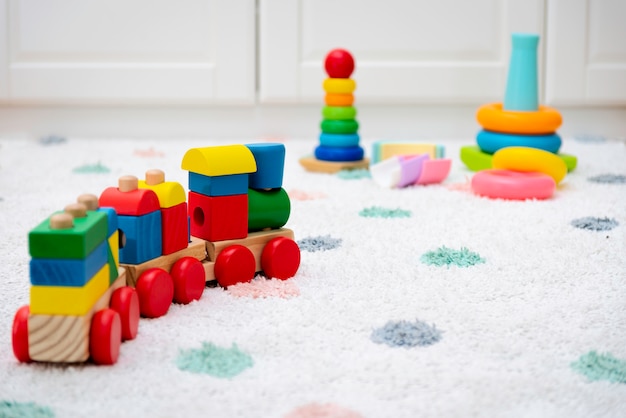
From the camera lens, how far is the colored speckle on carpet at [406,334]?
791 millimetres

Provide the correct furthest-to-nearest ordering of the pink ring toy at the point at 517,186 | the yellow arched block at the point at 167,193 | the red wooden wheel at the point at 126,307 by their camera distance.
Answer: the pink ring toy at the point at 517,186
the yellow arched block at the point at 167,193
the red wooden wheel at the point at 126,307

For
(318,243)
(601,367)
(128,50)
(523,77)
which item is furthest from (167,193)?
(128,50)

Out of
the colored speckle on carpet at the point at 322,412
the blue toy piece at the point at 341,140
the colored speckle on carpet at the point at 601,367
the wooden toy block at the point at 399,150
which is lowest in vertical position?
the colored speckle on carpet at the point at 322,412

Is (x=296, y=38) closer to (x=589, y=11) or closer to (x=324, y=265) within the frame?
(x=589, y=11)

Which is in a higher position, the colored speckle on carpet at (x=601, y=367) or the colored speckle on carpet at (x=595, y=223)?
the colored speckle on carpet at (x=595, y=223)

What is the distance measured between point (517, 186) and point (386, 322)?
66 cm

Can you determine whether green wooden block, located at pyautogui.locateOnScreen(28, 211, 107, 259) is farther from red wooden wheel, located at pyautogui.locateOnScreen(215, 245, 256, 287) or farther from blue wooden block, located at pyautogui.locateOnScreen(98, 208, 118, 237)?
red wooden wheel, located at pyautogui.locateOnScreen(215, 245, 256, 287)

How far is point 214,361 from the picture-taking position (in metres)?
0.74

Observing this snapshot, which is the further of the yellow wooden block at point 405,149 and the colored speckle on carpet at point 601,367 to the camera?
the yellow wooden block at point 405,149

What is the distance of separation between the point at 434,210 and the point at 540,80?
0.90m

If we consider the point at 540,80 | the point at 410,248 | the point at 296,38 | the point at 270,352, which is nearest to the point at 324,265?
the point at 410,248

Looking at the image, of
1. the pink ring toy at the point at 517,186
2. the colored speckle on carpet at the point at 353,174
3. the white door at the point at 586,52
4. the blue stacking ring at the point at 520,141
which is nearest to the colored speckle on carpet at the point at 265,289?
the pink ring toy at the point at 517,186

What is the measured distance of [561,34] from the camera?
207cm

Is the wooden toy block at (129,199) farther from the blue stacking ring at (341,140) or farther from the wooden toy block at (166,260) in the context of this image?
the blue stacking ring at (341,140)
